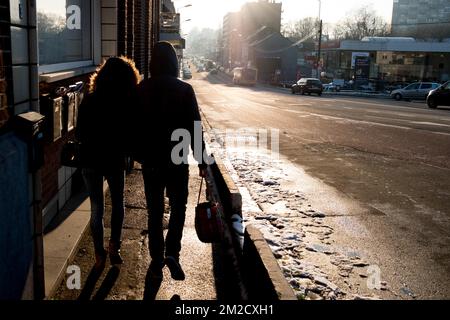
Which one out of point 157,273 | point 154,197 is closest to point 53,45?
point 154,197

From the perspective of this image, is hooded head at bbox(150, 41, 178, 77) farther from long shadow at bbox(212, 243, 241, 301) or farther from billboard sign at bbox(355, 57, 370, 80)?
billboard sign at bbox(355, 57, 370, 80)

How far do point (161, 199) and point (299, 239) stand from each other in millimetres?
2101

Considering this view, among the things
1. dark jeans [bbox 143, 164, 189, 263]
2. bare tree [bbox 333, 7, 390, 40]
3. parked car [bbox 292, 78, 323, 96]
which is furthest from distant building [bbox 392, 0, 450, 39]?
dark jeans [bbox 143, 164, 189, 263]

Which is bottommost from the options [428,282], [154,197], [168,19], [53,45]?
[428,282]

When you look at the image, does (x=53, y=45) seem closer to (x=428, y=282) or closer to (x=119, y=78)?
(x=119, y=78)

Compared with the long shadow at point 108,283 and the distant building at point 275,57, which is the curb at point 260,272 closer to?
the long shadow at point 108,283

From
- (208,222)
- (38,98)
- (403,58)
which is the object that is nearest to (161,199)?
(208,222)

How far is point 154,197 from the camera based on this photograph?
4.51 metres

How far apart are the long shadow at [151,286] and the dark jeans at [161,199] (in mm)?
156

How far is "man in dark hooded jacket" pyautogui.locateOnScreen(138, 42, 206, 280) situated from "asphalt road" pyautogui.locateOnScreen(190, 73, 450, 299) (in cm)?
221

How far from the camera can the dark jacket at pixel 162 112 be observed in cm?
438

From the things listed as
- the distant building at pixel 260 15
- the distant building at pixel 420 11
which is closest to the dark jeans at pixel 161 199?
the distant building at pixel 260 15
